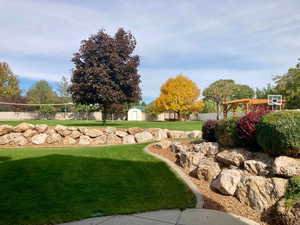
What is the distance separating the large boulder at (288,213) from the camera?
2981mm

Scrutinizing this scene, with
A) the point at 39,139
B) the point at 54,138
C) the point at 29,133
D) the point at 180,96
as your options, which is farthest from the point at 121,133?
the point at 180,96

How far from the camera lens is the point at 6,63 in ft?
100

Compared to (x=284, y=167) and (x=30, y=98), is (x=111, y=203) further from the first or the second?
(x=30, y=98)

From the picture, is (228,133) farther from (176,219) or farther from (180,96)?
(180,96)

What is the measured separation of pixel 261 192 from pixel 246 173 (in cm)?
77

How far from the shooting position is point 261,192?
3803 mm

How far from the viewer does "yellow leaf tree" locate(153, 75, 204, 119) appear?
3042 cm

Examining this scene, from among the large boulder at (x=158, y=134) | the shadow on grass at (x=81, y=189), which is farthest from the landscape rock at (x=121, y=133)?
the shadow on grass at (x=81, y=189)

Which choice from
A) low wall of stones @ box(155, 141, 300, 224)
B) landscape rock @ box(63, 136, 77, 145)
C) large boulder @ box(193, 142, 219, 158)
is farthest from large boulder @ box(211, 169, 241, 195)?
landscape rock @ box(63, 136, 77, 145)

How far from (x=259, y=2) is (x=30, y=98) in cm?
4427

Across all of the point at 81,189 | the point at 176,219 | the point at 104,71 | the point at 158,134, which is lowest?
the point at 176,219

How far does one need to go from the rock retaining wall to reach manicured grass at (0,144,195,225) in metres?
0.68

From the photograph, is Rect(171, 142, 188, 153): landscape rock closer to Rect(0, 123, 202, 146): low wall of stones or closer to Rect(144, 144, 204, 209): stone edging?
Rect(144, 144, 204, 209): stone edging

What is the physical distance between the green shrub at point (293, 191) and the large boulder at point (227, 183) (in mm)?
867
